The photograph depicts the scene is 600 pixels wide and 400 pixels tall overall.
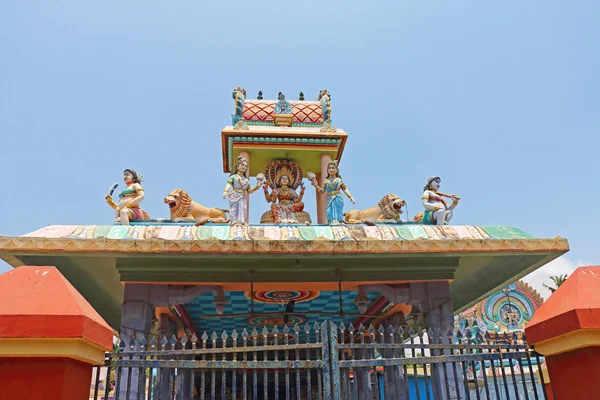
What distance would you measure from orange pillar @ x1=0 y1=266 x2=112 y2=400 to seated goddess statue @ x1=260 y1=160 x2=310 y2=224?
309 inches

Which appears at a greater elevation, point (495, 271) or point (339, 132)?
point (339, 132)

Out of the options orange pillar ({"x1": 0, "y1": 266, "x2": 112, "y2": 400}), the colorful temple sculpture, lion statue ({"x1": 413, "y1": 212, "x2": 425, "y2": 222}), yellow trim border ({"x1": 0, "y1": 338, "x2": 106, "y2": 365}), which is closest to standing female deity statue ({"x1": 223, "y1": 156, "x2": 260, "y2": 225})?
the colorful temple sculpture

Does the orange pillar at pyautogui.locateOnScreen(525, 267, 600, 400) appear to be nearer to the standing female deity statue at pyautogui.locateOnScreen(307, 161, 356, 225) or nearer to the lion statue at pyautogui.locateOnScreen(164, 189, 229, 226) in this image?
the standing female deity statue at pyautogui.locateOnScreen(307, 161, 356, 225)

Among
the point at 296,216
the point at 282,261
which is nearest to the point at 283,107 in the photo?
the point at 296,216

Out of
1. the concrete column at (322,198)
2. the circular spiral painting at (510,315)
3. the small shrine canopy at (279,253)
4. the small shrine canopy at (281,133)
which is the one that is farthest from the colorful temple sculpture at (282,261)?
the circular spiral painting at (510,315)

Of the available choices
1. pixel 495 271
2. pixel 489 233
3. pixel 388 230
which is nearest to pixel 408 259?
pixel 388 230

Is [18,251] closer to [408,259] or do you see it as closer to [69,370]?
[69,370]

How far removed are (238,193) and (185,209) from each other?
177 centimetres

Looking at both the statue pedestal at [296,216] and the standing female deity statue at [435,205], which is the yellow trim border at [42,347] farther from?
the statue pedestal at [296,216]

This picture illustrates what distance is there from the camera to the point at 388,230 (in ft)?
26.0

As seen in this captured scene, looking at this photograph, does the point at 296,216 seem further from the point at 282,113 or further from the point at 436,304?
the point at 436,304

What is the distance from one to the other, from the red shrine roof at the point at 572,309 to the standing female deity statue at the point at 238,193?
17.8ft

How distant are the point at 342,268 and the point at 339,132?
5695mm

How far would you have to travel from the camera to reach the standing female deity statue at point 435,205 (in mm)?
9203
